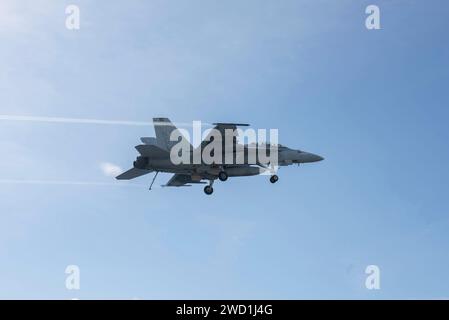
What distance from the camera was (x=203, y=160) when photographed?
67812 millimetres

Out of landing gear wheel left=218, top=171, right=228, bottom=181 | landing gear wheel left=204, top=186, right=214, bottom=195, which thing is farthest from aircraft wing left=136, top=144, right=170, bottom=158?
landing gear wheel left=204, top=186, right=214, bottom=195

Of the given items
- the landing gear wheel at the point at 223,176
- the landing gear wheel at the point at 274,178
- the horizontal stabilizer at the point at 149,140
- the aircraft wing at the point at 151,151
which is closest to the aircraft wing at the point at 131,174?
the aircraft wing at the point at 151,151

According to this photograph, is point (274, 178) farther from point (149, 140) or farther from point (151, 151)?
point (149, 140)

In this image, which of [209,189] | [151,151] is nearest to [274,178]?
[209,189]

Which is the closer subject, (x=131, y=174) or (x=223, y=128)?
(x=223, y=128)

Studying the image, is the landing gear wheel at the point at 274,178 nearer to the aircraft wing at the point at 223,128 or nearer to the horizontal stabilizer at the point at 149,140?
the aircraft wing at the point at 223,128

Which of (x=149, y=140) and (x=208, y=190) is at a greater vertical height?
(x=149, y=140)

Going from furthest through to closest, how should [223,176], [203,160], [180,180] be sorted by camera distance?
[180,180]
[223,176]
[203,160]

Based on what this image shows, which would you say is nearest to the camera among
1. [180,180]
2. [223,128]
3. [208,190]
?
[223,128]

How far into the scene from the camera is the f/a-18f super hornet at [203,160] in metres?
63.9

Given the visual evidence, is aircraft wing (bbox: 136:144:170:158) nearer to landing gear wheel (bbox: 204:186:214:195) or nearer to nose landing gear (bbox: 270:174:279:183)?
landing gear wheel (bbox: 204:186:214:195)
